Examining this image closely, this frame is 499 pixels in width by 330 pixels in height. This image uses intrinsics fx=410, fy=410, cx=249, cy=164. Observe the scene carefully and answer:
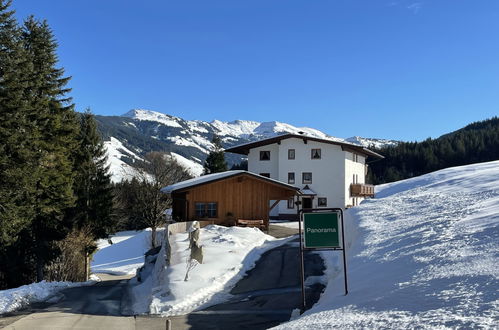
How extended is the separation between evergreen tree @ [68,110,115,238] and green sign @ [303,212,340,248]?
26117 millimetres

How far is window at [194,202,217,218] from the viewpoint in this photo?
101ft

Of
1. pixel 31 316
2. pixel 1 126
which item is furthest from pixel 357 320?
pixel 1 126

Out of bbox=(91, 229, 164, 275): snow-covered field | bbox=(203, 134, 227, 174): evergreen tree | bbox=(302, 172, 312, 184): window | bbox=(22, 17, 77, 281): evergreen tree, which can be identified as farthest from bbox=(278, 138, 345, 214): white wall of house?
bbox=(22, 17, 77, 281): evergreen tree

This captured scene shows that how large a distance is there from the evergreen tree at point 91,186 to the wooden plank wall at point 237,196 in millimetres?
9051

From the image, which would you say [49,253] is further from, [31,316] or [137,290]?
[31,316]

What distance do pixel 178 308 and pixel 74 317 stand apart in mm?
3456

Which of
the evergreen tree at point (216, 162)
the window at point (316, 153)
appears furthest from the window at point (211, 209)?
the evergreen tree at point (216, 162)

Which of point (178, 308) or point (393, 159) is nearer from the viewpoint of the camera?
point (178, 308)

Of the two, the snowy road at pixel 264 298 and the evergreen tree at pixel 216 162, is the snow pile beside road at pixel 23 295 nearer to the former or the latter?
the snowy road at pixel 264 298

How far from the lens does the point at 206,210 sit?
3089 cm

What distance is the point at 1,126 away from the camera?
66.9 feet

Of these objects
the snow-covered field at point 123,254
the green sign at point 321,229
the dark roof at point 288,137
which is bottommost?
the snow-covered field at point 123,254

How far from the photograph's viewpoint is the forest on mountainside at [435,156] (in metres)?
96.9

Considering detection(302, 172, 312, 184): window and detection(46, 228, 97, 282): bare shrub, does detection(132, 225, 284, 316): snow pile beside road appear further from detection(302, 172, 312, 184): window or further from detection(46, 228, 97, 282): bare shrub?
detection(302, 172, 312, 184): window
